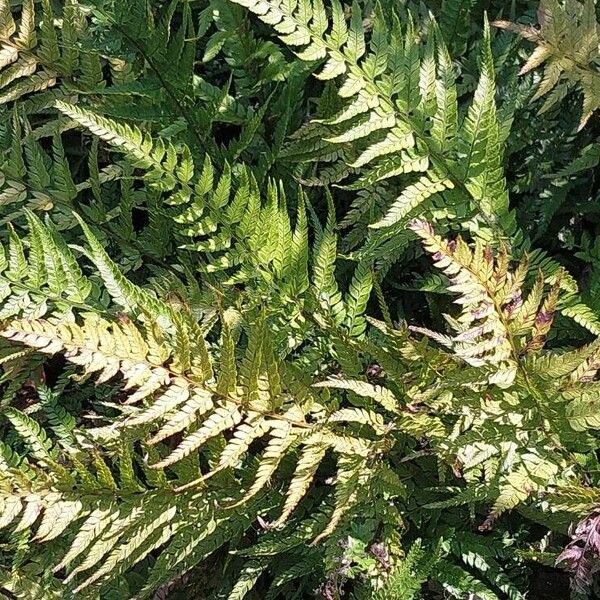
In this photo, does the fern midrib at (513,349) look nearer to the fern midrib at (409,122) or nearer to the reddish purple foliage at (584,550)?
the reddish purple foliage at (584,550)

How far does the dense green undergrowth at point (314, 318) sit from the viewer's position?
3.83ft

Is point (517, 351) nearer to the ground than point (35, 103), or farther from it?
nearer to the ground

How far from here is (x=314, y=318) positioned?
142 cm

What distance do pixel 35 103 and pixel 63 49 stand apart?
0.40ft

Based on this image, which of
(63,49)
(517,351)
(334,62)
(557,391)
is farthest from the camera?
(63,49)

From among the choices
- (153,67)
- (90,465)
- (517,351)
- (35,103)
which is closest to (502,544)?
(517,351)

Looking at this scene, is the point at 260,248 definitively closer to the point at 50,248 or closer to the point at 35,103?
the point at 50,248

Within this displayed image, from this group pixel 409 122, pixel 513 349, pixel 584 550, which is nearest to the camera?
pixel 513 349

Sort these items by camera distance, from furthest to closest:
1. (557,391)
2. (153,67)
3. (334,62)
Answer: (153,67), (334,62), (557,391)

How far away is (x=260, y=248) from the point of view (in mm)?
1399

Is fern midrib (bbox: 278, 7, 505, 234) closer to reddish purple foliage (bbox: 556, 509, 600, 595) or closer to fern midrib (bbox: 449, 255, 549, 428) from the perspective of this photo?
fern midrib (bbox: 449, 255, 549, 428)

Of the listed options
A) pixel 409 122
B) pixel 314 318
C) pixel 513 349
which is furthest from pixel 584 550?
pixel 409 122

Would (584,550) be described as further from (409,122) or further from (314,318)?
(409,122)

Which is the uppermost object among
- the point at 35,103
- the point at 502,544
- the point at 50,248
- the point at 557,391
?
the point at 35,103
